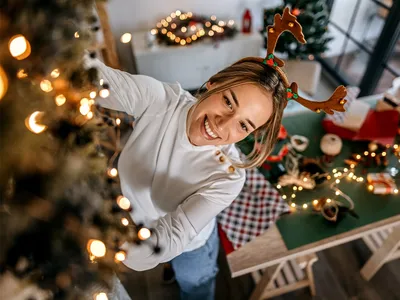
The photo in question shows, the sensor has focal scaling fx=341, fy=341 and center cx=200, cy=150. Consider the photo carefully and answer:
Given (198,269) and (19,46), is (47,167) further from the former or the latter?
(198,269)

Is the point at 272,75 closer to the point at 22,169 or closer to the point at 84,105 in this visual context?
the point at 84,105

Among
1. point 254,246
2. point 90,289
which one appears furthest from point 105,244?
point 254,246

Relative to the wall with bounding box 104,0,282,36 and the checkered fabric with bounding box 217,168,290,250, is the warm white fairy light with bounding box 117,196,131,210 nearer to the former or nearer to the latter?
the checkered fabric with bounding box 217,168,290,250

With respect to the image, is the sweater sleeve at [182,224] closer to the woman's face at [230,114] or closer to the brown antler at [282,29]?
the woman's face at [230,114]

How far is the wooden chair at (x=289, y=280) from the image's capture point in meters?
1.73

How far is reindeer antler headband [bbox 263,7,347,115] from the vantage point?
95 cm

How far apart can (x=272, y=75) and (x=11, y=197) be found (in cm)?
76

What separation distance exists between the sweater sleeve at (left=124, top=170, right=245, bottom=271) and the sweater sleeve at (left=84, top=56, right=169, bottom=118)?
331mm

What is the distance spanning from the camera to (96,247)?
556 mm

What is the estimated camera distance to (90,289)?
56 cm

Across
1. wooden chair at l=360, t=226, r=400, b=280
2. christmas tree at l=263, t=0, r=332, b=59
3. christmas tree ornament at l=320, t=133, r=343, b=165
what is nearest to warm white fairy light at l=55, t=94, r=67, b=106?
christmas tree ornament at l=320, t=133, r=343, b=165

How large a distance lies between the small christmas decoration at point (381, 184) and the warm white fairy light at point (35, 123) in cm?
146

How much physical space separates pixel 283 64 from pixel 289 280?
134cm

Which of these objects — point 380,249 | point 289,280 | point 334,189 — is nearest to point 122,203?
point 334,189
